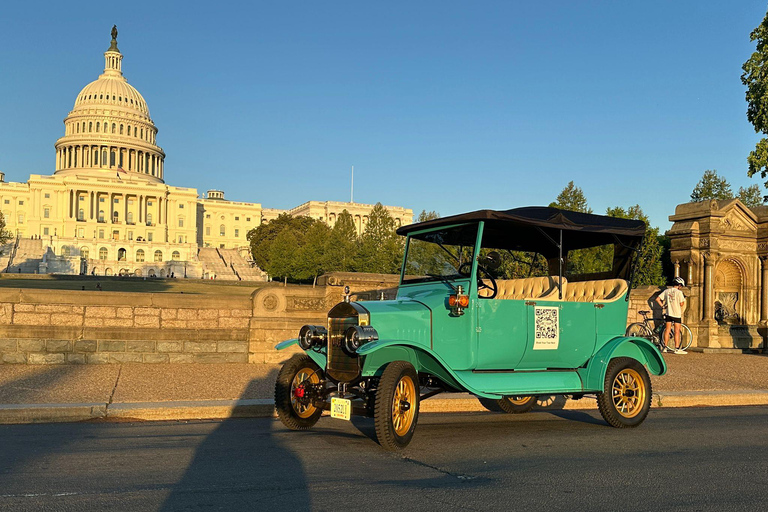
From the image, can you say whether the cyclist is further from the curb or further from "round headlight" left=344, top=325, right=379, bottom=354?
"round headlight" left=344, top=325, right=379, bottom=354

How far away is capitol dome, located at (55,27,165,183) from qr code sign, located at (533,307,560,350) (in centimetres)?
15468

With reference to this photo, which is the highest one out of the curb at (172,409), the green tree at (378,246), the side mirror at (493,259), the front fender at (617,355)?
the green tree at (378,246)

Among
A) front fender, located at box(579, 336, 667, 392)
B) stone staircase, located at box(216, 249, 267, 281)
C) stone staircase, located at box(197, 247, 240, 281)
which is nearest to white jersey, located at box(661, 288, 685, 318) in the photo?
front fender, located at box(579, 336, 667, 392)

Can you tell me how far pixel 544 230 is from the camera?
371 inches

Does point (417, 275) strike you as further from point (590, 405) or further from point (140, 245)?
point (140, 245)

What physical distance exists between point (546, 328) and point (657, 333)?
34.7 feet

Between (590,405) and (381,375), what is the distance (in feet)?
18.0

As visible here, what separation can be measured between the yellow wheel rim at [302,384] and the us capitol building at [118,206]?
117358 millimetres

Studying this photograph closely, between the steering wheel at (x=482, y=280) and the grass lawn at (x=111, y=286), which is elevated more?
the steering wheel at (x=482, y=280)

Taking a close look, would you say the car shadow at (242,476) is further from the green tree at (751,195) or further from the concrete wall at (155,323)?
the green tree at (751,195)

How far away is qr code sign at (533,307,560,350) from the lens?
8680 millimetres

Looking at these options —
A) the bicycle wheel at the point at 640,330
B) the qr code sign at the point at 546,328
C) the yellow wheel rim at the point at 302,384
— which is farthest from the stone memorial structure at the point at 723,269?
the yellow wheel rim at the point at 302,384

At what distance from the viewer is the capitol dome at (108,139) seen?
154 metres

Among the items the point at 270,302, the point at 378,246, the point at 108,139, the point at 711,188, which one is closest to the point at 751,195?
the point at 711,188
